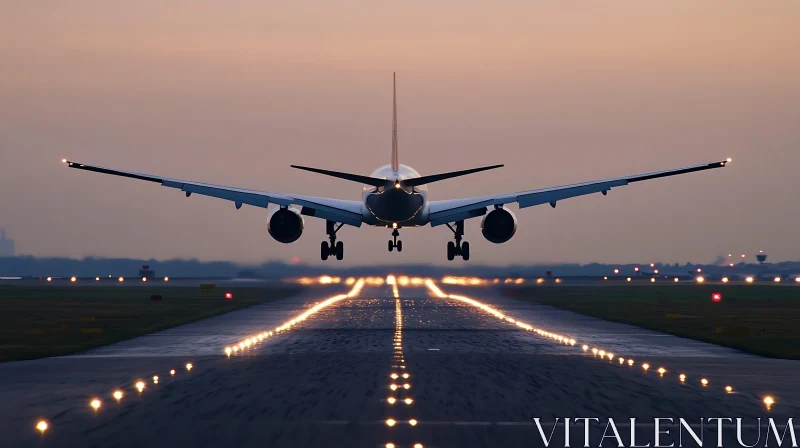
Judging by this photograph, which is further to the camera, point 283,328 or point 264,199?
point 264,199

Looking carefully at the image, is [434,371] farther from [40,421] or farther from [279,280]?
[279,280]

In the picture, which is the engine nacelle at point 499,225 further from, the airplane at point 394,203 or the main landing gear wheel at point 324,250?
the main landing gear wheel at point 324,250

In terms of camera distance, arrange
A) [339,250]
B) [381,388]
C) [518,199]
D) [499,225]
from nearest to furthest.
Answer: [381,388]
[499,225]
[518,199]
[339,250]

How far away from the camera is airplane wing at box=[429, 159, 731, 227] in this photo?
63719 millimetres

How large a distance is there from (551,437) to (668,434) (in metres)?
2.44

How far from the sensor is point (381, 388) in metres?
28.2

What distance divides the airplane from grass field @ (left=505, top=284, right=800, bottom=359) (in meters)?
8.50

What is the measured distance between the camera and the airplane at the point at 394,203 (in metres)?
58.8

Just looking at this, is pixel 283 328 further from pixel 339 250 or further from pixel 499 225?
pixel 339 250

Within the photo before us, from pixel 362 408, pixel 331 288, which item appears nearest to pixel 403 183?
pixel 362 408

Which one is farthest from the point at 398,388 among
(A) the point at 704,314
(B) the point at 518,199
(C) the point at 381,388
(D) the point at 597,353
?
(A) the point at 704,314

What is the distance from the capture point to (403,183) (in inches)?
2269

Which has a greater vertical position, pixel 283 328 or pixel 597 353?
pixel 283 328

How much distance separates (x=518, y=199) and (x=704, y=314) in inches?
604
